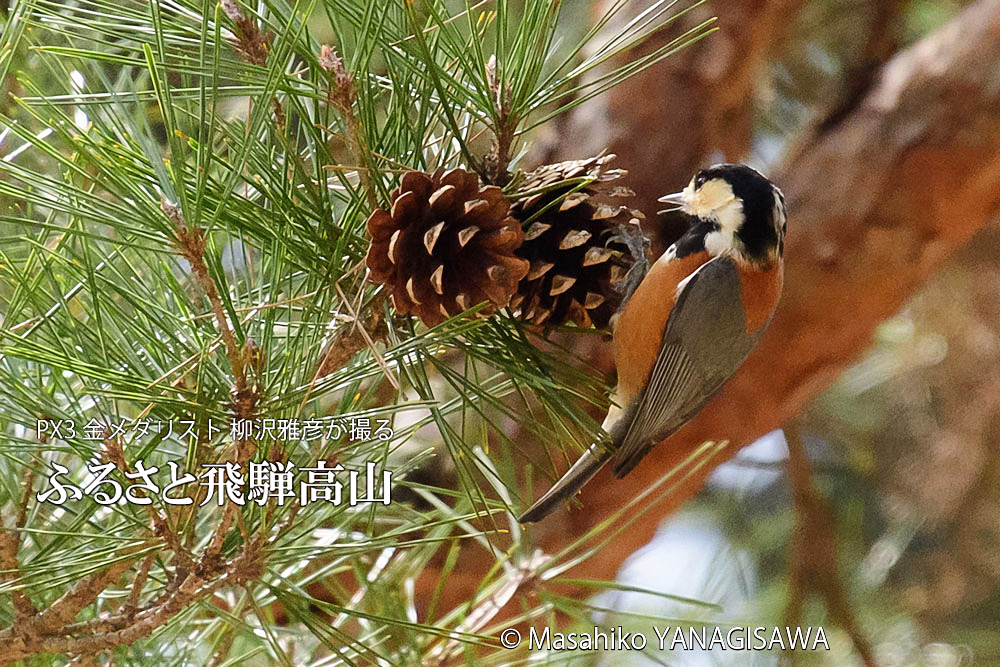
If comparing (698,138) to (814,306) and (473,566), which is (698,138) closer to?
(814,306)

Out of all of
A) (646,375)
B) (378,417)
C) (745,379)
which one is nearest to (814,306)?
(745,379)

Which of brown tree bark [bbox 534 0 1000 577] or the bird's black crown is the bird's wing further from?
brown tree bark [bbox 534 0 1000 577]

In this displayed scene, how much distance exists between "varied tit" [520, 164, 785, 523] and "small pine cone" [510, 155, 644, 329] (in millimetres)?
84

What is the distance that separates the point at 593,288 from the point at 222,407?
0.73 feet

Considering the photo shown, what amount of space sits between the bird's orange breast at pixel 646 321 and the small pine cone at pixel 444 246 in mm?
163

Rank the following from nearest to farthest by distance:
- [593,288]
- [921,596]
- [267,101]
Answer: [267,101] → [593,288] → [921,596]

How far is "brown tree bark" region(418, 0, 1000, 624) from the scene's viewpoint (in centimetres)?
91

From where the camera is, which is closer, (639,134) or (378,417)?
(378,417)

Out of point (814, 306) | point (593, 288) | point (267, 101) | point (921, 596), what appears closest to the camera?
point (267, 101)

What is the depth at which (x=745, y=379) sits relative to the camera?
0.95 meters

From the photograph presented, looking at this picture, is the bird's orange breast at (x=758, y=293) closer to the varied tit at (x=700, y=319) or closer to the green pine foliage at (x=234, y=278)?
the varied tit at (x=700, y=319)

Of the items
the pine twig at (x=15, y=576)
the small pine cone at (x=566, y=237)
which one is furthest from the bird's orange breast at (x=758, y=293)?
the pine twig at (x=15, y=576)

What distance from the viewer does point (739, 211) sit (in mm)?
604

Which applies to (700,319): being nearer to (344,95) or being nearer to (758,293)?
(758,293)
